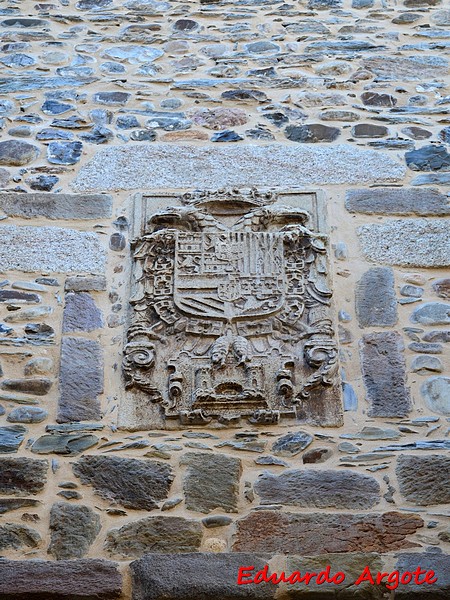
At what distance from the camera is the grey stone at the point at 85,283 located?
4.47 metres

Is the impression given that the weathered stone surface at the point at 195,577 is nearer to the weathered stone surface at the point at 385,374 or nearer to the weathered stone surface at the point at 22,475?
the weathered stone surface at the point at 22,475

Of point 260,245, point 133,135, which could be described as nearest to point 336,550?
point 260,245

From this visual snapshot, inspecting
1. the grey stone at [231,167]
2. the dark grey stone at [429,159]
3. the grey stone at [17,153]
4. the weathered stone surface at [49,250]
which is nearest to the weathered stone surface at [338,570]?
the weathered stone surface at [49,250]

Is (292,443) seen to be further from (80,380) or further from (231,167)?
(231,167)

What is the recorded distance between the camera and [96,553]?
3711 mm

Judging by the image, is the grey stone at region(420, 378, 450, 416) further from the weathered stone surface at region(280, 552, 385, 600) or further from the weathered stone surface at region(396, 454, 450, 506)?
the weathered stone surface at region(280, 552, 385, 600)

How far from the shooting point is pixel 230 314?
432 centimetres

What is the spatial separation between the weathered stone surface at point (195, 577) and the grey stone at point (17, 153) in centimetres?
220

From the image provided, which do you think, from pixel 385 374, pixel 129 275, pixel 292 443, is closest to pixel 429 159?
pixel 385 374

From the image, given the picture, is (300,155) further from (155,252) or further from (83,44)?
(83,44)

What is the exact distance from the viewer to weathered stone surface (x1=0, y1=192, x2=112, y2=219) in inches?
188

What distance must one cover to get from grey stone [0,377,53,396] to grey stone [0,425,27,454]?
0.16 meters

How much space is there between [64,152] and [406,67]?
1.86 metres

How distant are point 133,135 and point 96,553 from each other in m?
2.21
